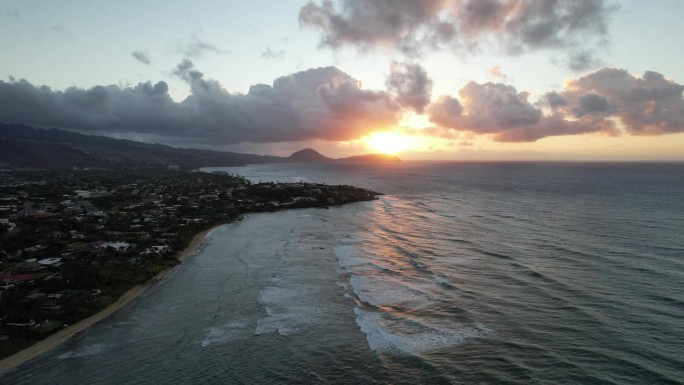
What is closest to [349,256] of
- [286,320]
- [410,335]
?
[286,320]

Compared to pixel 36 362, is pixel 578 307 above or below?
above

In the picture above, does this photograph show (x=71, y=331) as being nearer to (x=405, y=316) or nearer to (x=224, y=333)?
(x=224, y=333)

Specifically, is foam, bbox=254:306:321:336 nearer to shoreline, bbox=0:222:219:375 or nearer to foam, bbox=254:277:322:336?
foam, bbox=254:277:322:336

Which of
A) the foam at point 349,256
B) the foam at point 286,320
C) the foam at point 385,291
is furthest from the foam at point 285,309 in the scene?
the foam at point 349,256

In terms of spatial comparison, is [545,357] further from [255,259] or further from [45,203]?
[45,203]

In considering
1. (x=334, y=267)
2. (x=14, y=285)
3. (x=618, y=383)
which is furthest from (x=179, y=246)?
(x=618, y=383)
